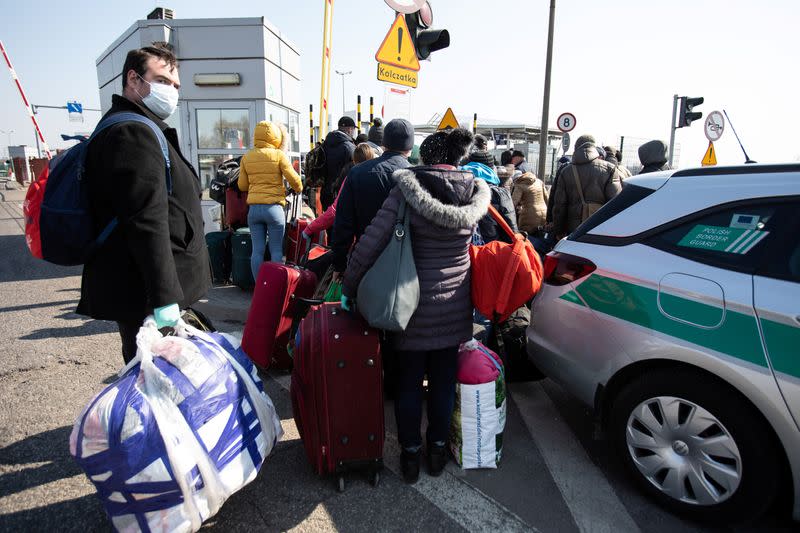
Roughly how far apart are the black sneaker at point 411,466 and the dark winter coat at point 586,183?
10.6ft

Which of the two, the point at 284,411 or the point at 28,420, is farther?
the point at 284,411

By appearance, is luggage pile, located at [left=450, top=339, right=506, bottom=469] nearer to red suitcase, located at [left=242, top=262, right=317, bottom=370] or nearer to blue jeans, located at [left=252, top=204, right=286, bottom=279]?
red suitcase, located at [left=242, top=262, right=317, bottom=370]

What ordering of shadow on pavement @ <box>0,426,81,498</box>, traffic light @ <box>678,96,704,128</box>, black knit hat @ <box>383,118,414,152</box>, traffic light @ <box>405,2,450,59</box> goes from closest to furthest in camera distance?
shadow on pavement @ <box>0,426,81,498</box> < black knit hat @ <box>383,118,414,152</box> < traffic light @ <box>405,2,450,59</box> < traffic light @ <box>678,96,704,128</box>

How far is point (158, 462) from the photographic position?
184 centimetres

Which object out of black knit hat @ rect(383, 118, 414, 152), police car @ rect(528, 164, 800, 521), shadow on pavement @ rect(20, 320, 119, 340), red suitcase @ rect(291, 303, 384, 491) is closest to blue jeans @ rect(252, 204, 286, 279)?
shadow on pavement @ rect(20, 320, 119, 340)

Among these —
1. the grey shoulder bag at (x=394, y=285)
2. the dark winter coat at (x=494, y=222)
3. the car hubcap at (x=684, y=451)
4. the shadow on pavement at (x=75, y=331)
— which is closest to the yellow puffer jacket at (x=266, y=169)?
the shadow on pavement at (x=75, y=331)

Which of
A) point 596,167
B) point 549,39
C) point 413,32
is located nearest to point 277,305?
point 596,167

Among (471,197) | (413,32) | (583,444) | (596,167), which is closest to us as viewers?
(471,197)

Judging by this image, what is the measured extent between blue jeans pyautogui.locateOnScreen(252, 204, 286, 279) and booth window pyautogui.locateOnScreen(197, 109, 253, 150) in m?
2.35

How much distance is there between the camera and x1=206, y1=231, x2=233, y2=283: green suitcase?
20.1ft

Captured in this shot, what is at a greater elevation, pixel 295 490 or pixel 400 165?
pixel 400 165

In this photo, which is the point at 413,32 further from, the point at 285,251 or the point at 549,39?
the point at 549,39

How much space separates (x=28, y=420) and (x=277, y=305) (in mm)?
1689

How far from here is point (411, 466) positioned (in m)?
2.54
